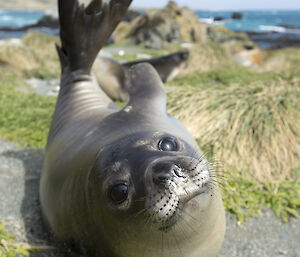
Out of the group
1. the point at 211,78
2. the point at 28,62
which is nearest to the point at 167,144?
the point at 211,78

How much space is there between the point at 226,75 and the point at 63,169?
18.8ft

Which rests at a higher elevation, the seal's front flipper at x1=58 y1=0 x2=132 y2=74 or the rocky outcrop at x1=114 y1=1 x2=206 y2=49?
the seal's front flipper at x1=58 y1=0 x2=132 y2=74

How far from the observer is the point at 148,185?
5.84 feet

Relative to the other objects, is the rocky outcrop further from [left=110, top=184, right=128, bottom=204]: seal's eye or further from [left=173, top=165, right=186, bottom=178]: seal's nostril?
[left=173, top=165, right=186, bottom=178]: seal's nostril

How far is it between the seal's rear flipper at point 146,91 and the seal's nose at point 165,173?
118 cm

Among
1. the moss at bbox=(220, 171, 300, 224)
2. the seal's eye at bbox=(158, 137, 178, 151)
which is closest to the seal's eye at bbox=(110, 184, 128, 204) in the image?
the seal's eye at bbox=(158, 137, 178, 151)

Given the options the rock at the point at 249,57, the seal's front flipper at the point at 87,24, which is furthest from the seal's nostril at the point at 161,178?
the rock at the point at 249,57

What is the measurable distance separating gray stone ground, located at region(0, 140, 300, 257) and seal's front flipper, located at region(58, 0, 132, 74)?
49.9 inches

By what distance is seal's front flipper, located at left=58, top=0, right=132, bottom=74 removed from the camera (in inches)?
139

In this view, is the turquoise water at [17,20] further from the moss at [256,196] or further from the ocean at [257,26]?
the moss at [256,196]

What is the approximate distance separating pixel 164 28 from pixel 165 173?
19.3 meters

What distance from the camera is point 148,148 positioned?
203 centimetres

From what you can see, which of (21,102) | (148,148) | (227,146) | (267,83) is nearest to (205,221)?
(148,148)

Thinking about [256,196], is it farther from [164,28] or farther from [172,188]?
[164,28]
